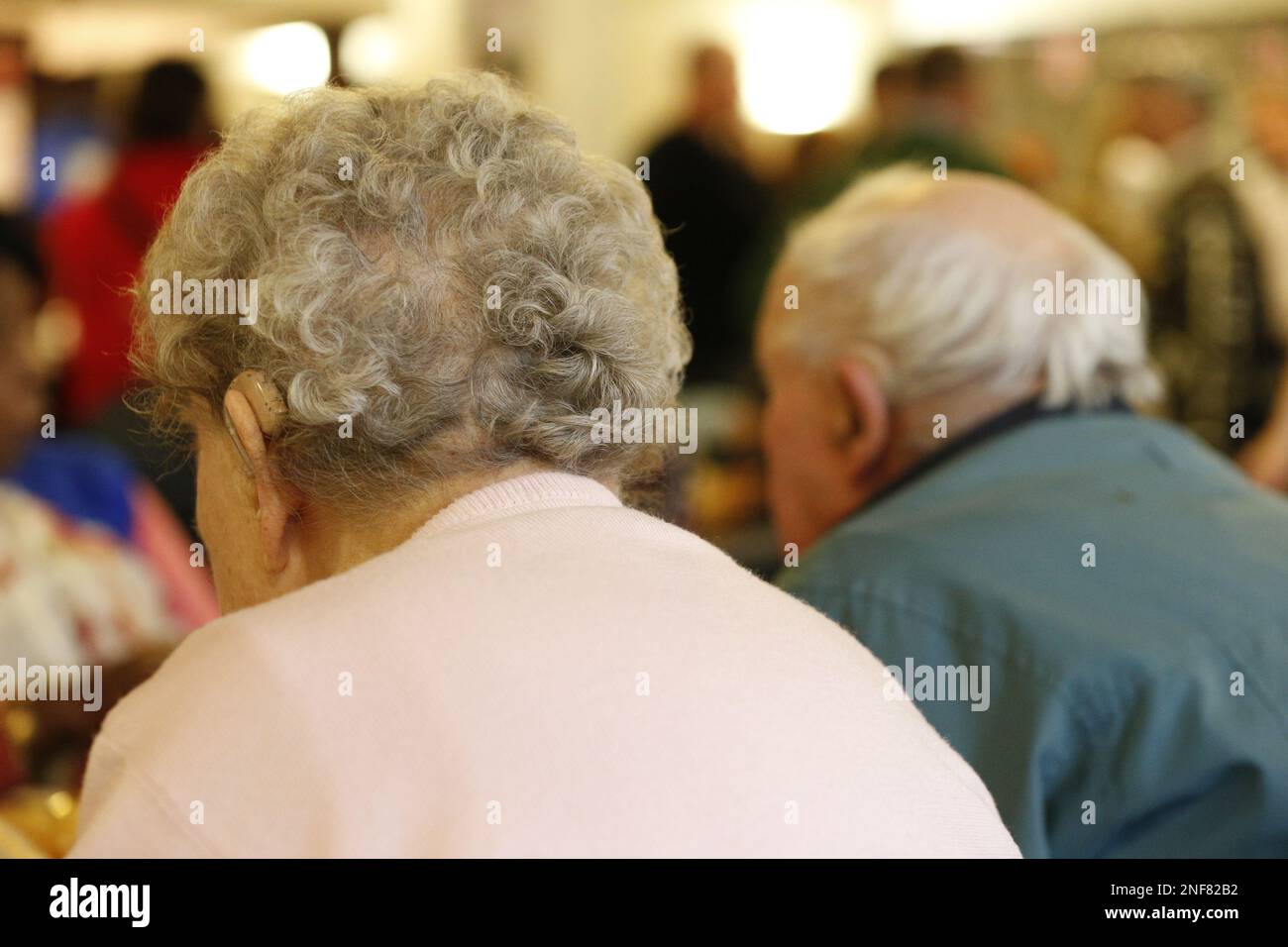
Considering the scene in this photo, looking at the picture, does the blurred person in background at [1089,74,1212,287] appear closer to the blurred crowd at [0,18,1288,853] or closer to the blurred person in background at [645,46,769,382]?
the blurred crowd at [0,18,1288,853]

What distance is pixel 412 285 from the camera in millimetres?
1017

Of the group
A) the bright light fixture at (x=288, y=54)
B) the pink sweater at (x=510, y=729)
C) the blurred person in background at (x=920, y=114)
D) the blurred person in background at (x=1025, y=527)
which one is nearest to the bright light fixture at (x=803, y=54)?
the bright light fixture at (x=288, y=54)

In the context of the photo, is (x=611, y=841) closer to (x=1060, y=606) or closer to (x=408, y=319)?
(x=408, y=319)

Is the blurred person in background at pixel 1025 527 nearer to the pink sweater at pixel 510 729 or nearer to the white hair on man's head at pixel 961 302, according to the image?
the white hair on man's head at pixel 961 302

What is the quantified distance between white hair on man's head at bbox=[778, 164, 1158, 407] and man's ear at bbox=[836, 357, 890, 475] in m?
0.01

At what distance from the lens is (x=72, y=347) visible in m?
3.63

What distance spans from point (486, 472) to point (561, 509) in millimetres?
75

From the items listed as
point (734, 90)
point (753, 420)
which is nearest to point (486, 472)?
point (753, 420)

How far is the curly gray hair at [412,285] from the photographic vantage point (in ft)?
3.35

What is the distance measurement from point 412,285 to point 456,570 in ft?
0.71

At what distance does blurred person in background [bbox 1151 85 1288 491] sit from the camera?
405 centimetres

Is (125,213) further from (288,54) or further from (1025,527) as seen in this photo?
(288,54)

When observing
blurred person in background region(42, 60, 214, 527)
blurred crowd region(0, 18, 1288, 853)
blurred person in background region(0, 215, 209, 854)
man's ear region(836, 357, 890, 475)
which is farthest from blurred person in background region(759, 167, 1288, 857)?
blurred person in background region(42, 60, 214, 527)
